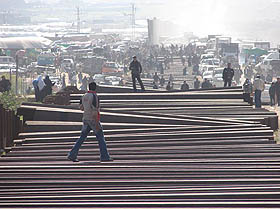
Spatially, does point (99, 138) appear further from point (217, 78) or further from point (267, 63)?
point (267, 63)

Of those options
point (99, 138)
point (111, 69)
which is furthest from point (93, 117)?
point (111, 69)

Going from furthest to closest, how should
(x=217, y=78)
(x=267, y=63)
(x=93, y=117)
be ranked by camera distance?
(x=267, y=63), (x=217, y=78), (x=93, y=117)

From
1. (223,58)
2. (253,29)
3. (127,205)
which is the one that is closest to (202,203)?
(127,205)

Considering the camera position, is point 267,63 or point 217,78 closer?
point 217,78

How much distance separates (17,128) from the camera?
14.8 meters

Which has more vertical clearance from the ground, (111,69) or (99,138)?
(99,138)

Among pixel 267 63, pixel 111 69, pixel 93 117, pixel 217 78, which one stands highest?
pixel 93 117

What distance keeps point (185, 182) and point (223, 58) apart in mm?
55149

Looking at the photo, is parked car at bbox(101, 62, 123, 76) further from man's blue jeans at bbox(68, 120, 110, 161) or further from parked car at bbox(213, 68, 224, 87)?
man's blue jeans at bbox(68, 120, 110, 161)

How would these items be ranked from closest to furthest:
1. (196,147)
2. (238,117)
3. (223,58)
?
(196,147) → (238,117) → (223,58)

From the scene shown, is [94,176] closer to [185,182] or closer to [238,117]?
[185,182]

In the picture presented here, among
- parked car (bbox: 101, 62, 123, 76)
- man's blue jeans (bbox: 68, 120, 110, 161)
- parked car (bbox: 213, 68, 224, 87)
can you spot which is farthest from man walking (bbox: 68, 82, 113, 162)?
parked car (bbox: 101, 62, 123, 76)

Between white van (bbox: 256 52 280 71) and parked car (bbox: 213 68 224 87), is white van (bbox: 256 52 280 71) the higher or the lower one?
the higher one

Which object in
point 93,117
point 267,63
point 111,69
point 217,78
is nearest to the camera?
point 93,117
